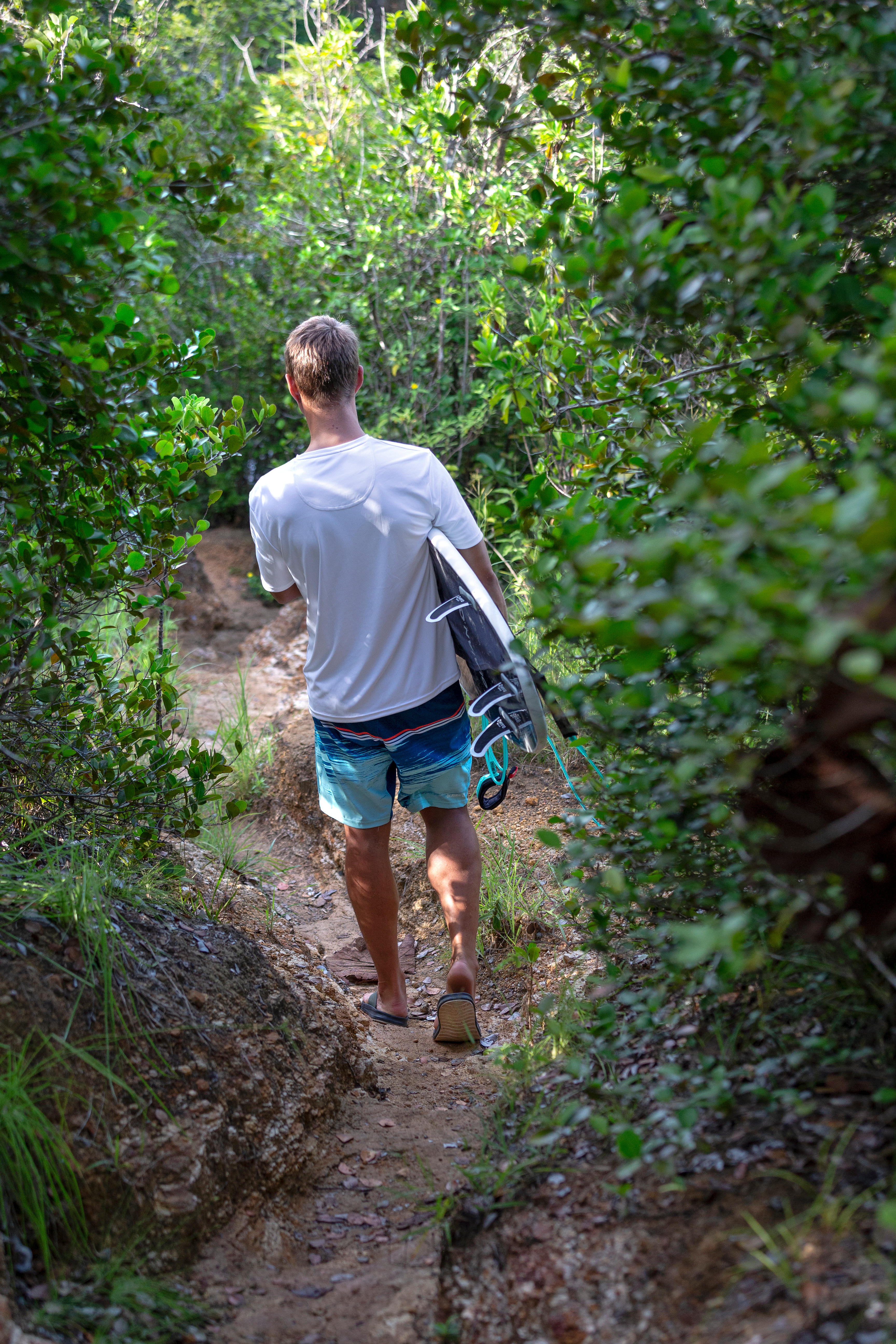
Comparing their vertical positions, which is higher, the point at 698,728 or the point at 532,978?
the point at 698,728

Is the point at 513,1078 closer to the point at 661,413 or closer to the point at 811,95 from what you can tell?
the point at 661,413

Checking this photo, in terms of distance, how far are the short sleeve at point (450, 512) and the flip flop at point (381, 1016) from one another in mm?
1606

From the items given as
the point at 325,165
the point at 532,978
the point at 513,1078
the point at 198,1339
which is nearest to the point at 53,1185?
the point at 198,1339

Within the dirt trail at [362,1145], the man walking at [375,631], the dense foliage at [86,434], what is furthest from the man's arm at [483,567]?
the dirt trail at [362,1145]

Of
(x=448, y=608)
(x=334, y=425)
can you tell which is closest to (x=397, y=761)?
(x=448, y=608)

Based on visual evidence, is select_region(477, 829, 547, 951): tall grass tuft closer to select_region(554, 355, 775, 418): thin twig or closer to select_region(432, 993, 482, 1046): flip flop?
select_region(432, 993, 482, 1046): flip flop

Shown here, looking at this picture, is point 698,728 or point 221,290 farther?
point 221,290

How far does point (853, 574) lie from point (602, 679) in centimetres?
62

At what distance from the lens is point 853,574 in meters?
1.49

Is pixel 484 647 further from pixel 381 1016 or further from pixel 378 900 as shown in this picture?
pixel 381 1016

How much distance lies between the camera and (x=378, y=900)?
313cm

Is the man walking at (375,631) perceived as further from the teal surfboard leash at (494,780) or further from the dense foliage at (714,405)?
the dense foliage at (714,405)

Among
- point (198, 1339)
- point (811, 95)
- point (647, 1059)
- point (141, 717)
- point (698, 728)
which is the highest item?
point (811, 95)

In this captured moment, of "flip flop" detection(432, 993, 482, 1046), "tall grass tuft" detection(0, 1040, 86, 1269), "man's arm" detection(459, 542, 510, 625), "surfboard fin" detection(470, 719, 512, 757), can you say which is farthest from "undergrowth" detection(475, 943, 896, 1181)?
"man's arm" detection(459, 542, 510, 625)
